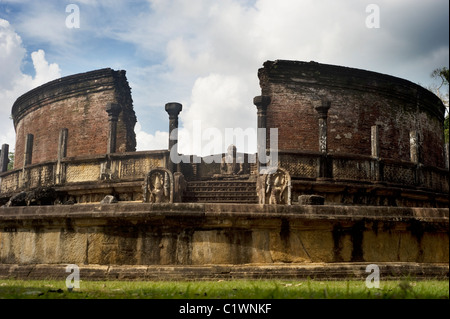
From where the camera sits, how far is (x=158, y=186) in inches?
384

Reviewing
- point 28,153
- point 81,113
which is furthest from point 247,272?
point 81,113

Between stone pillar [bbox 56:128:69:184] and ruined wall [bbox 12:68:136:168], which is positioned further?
ruined wall [bbox 12:68:136:168]

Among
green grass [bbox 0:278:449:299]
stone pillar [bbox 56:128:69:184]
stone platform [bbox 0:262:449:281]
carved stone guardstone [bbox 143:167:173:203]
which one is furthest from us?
stone pillar [bbox 56:128:69:184]

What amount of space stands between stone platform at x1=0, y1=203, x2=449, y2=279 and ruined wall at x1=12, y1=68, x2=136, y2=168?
41.4ft

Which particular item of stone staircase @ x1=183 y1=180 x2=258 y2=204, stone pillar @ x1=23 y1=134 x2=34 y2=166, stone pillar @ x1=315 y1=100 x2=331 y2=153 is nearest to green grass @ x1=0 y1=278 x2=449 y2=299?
stone staircase @ x1=183 y1=180 x2=258 y2=204

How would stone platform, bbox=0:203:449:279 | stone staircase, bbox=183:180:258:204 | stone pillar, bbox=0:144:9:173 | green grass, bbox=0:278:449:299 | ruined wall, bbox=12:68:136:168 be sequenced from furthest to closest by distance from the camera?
stone pillar, bbox=0:144:9:173
ruined wall, bbox=12:68:136:168
stone staircase, bbox=183:180:258:204
stone platform, bbox=0:203:449:279
green grass, bbox=0:278:449:299

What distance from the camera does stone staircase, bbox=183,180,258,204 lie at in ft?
35.7

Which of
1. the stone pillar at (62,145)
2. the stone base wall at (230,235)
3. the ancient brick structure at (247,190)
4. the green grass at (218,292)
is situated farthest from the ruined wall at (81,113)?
the green grass at (218,292)

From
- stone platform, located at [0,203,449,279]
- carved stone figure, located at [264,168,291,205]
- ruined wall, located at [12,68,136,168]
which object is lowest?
stone platform, located at [0,203,449,279]

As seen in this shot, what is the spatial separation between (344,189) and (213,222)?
7.99 metres

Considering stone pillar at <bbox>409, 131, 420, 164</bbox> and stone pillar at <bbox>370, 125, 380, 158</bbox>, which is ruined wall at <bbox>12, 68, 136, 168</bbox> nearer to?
stone pillar at <bbox>370, 125, 380, 158</bbox>

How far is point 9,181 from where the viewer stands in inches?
663
